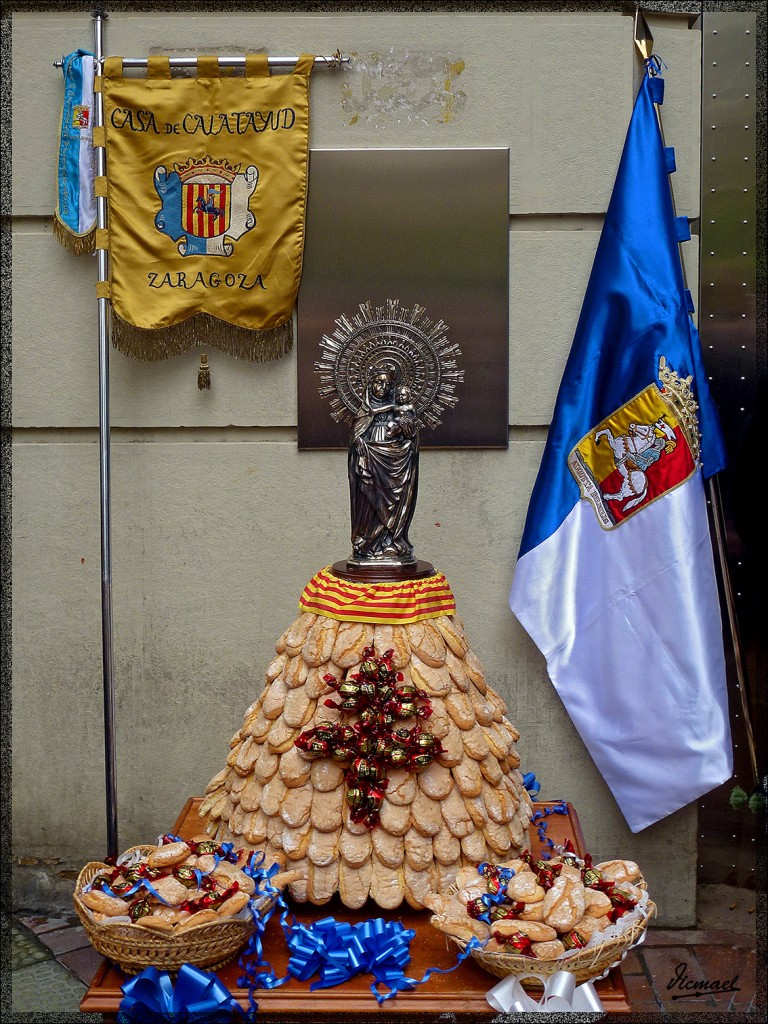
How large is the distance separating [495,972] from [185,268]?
255cm

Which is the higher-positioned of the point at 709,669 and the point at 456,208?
the point at 456,208

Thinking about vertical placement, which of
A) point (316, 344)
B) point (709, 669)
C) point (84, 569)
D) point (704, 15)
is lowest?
point (709, 669)

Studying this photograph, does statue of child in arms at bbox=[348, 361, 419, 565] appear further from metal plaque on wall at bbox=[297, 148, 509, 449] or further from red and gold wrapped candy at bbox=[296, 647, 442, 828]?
metal plaque on wall at bbox=[297, 148, 509, 449]

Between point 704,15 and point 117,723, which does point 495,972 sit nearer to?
point 117,723

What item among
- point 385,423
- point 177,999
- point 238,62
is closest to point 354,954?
point 177,999

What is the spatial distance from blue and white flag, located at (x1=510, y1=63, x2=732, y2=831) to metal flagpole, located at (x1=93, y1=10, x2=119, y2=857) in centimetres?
147

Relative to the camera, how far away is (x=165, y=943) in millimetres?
2189

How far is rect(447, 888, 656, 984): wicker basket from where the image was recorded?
7.08ft

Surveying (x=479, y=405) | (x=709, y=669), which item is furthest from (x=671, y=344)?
(x=709, y=669)

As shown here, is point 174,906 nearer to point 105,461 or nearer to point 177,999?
point 177,999

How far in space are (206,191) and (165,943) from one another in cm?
252

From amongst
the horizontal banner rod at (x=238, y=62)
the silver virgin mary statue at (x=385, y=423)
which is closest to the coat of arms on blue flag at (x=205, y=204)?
the horizontal banner rod at (x=238, y=62)

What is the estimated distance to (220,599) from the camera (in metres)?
3.68
